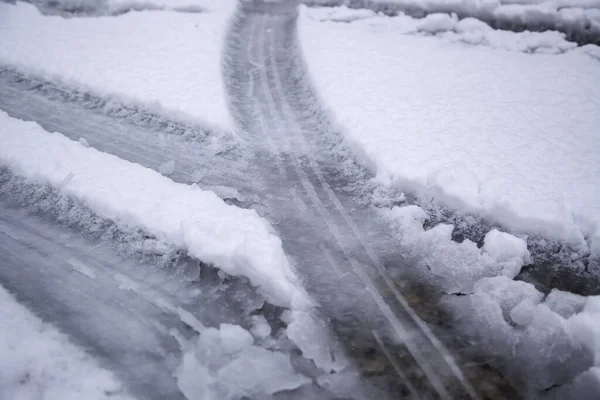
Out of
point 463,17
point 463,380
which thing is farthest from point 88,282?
point 463,17

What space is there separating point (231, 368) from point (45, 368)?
6.52 ft

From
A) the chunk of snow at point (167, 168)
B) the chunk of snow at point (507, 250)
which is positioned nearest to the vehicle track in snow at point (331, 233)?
the chunk of snow at point (507, 250)

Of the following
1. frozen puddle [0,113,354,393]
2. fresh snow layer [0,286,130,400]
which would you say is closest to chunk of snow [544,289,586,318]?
frozen puddle [0,113,354,393]

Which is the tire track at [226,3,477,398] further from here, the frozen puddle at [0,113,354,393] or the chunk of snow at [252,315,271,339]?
the chunk of snow at [252,315,271,339]

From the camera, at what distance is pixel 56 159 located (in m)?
6.89

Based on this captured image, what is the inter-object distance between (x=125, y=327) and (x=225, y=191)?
2.69m

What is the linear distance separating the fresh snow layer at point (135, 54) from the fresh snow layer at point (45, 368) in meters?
5.04

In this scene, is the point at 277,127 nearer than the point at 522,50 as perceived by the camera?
Yes

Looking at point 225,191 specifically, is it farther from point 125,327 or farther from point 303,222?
point 125,327

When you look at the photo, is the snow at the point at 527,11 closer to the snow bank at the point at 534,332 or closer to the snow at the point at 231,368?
the snow bank at the point at 534,332

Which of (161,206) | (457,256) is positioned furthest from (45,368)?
(457,256)

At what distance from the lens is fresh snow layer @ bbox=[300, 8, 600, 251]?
5.77 meters

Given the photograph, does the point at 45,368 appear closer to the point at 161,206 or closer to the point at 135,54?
the point at 161,206

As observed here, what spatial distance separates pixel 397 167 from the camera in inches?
258
